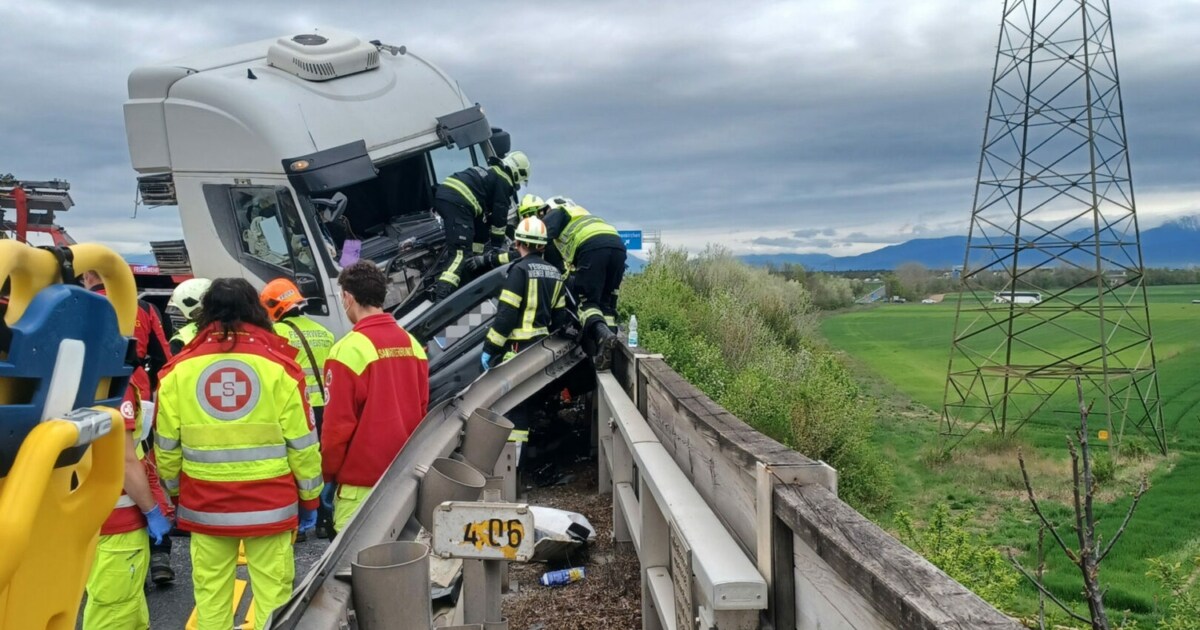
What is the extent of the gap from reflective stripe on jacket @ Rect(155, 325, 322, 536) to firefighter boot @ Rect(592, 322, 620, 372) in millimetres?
3731

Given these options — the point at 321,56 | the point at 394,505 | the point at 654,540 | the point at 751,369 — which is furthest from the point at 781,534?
the point at 751,369

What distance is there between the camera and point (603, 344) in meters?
7.49

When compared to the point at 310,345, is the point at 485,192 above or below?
above

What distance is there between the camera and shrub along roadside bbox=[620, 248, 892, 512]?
10.6m

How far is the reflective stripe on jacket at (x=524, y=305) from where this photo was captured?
7219mm

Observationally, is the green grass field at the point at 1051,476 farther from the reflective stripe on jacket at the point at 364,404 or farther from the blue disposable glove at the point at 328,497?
the reflective stripe on jacket at the point at 364,404

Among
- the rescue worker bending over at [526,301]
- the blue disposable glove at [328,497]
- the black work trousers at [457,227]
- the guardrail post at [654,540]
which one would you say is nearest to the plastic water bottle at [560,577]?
the blue disposable glove at [328,497]

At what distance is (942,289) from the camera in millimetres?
94875

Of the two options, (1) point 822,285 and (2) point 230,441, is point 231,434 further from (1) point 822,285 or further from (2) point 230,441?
(1) point 822,285

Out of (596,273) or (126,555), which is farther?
(596,273)

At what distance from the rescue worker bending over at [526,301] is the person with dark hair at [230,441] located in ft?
10.6

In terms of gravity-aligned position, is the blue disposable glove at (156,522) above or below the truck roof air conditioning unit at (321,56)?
below

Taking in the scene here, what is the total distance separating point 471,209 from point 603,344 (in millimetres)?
2434

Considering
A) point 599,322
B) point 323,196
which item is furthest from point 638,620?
point 323,196
